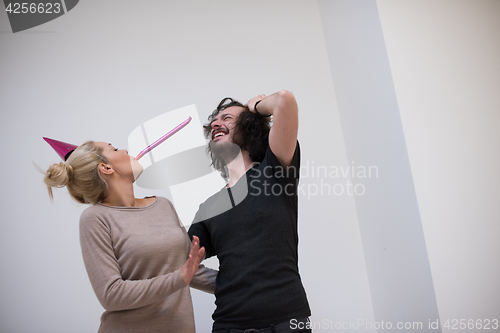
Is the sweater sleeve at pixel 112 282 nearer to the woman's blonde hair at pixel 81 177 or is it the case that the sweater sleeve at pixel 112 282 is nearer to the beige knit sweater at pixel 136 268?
the beige knit sweater at pixel 136 268

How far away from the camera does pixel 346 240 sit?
1512mm

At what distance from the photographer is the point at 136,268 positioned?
0.83 m

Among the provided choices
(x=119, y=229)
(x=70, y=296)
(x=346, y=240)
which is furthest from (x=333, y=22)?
(x=70, y=296)

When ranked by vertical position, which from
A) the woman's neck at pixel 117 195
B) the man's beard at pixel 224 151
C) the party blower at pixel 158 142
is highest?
the party blower at pixel 158 142

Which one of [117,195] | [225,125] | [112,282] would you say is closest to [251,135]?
[225,125]

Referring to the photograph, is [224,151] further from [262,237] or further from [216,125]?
[262,237]

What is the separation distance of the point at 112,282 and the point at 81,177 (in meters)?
0.30

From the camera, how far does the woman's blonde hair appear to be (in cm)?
89

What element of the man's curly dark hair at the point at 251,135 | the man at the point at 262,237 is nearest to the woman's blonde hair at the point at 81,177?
the man at the point at 262,237

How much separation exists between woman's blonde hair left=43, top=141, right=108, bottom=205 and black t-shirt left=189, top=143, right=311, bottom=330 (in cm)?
29

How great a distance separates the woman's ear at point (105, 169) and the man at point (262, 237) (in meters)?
0.28

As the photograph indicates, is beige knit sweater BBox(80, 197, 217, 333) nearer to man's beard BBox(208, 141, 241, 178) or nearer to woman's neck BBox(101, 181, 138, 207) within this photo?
woman's neck BBox(101, 181, 138, 207)

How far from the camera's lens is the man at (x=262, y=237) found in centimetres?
81

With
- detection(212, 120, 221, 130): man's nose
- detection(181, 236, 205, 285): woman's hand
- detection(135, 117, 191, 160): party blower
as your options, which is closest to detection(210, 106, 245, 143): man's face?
detection(212, 120, 221, 130): man's nose
